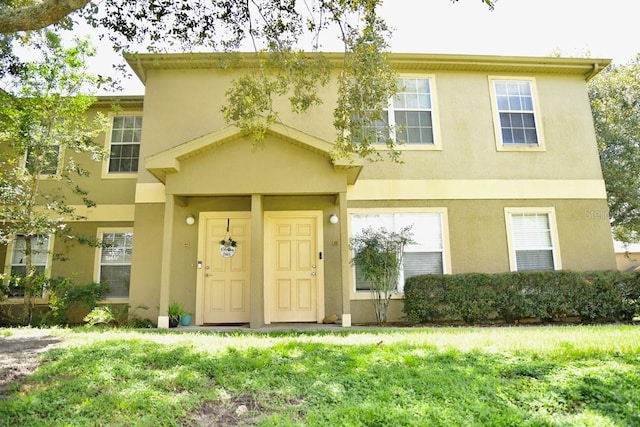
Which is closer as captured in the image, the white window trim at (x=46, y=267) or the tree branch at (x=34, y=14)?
the tree branch at (x=34, y=14)

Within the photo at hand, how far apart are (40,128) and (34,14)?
5.85m

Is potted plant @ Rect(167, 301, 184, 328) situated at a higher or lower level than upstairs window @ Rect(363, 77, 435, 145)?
lower

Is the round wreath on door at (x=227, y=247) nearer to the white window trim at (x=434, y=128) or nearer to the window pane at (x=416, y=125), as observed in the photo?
the white window trim at (x=434, y=128)

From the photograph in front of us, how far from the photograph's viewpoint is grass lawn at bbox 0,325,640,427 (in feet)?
11.0

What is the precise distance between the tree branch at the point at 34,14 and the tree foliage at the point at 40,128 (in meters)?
4.88

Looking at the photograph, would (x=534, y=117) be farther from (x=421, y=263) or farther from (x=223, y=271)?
(x=223, y=271)

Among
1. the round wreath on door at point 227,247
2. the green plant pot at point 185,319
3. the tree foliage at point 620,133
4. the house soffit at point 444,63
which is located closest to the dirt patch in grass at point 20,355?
the green plant pot at point 185,319

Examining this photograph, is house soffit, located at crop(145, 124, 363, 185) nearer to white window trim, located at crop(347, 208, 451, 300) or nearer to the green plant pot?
white window trim, located at crop(347, 208, 451, 300)

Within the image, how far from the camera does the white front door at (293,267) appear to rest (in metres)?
9.27

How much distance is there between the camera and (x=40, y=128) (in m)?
9.45

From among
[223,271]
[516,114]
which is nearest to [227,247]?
[223,271]

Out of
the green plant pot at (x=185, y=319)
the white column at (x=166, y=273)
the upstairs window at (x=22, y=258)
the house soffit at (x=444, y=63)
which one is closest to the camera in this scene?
the white column at (x=166, y=273)

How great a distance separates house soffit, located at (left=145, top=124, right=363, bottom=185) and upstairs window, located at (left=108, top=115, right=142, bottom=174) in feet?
10.9

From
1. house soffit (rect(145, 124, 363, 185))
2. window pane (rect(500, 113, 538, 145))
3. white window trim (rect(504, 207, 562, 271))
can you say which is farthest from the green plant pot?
window pane (rect(500, 113, 538, 145))
